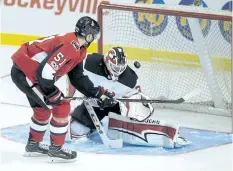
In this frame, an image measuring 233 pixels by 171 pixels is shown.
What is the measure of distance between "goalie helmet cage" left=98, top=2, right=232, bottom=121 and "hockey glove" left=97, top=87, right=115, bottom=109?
1.06 metres

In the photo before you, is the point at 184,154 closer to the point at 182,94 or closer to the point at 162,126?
the point at 162,126

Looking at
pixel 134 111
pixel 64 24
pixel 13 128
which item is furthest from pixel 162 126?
pixel 64 24

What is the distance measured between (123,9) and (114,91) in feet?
3.14

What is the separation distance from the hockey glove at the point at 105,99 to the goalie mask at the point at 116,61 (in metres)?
0.18

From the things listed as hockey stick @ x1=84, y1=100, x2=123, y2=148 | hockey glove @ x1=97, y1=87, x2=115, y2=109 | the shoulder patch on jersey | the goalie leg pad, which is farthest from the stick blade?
the shoulder patch on jersey

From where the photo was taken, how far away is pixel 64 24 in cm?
714

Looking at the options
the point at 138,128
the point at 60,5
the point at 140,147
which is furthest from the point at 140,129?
the point at 60,5

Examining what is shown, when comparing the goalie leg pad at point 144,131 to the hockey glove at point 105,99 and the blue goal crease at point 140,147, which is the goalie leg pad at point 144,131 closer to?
the blue goal crease at point 140,147

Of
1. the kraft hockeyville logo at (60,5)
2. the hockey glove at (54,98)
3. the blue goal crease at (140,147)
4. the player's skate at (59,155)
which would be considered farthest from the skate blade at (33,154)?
the kraft hockeyville logo at (60,5)

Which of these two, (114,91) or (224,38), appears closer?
(114,91)

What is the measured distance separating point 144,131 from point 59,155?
679 millimetres

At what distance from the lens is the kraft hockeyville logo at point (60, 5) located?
698cm

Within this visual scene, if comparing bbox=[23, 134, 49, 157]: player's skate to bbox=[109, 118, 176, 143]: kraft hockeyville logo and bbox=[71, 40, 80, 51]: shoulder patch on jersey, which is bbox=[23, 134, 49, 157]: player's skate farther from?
bbox=[71, 40, 80, 51]: shoulder patch on jersey

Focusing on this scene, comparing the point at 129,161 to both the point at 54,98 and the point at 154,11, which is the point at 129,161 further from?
the point at 154,11
